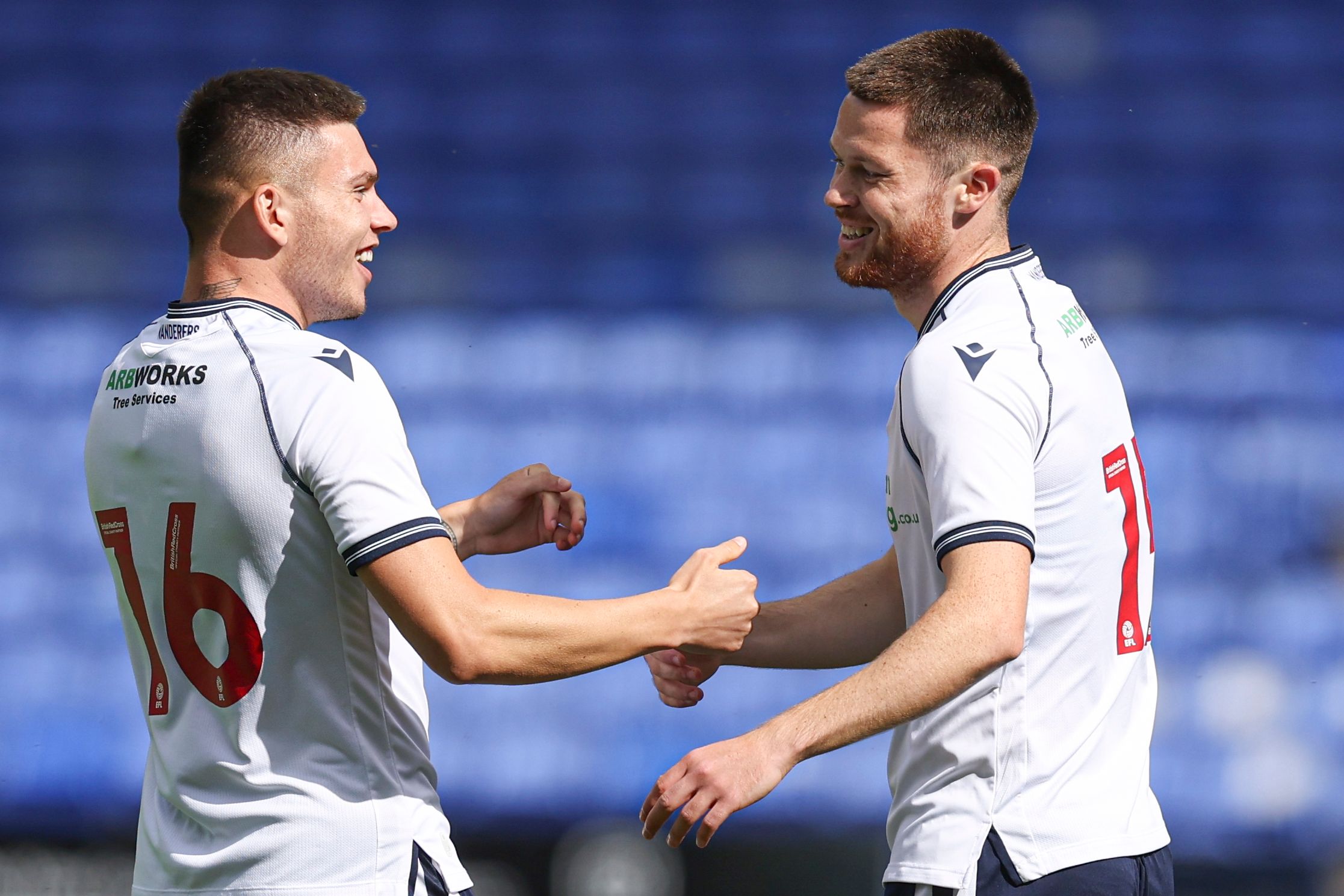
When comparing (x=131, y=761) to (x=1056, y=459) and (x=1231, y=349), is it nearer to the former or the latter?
(x=1056, y=459)

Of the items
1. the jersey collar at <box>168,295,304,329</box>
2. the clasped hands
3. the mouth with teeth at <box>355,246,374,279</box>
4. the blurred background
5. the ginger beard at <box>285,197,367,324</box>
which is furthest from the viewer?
the blurred background

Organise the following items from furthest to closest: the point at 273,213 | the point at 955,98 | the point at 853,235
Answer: the point at 853,235
the point at 955,98
the point at 273,213

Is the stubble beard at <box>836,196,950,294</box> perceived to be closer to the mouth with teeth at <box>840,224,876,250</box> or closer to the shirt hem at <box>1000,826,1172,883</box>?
the mouth with teeth at <box>840,224,876,250</box>

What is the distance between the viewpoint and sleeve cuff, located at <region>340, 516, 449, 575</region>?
6.41 ft

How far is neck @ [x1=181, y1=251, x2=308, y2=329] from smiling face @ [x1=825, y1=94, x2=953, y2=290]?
40.0 inches

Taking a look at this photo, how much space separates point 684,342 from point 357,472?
124 inches

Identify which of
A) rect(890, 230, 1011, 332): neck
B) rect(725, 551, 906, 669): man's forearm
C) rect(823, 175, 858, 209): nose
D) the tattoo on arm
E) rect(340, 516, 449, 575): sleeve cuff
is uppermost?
rect(823, 175, 858, 209): nose

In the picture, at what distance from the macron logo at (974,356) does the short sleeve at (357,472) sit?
82cm

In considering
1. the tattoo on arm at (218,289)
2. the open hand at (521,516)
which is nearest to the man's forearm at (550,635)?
the open hand at (521,516)

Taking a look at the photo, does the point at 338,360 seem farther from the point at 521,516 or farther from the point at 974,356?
the point at 974,356

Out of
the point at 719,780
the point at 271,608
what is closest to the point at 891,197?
the point at 719,780

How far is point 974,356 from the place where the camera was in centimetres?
212

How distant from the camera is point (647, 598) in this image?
221 centimetres

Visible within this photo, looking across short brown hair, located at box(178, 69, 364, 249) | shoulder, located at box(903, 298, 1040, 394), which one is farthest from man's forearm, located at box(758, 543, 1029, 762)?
short brown hair, located at box(178, 69, 364, 249)
